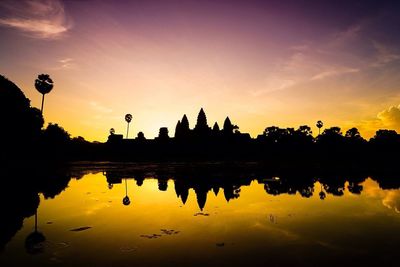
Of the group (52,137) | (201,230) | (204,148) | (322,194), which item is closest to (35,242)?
(201,230)

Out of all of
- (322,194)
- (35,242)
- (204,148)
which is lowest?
(35,242)

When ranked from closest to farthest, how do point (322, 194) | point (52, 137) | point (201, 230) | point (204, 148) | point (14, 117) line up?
point (201, 230), point (322, 194), point (14, 117), point (52, 137), point (204, 148)

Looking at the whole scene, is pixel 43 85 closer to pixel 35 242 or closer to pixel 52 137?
pixel 52 137

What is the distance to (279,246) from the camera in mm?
8852

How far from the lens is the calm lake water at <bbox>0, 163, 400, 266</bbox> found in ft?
25.4

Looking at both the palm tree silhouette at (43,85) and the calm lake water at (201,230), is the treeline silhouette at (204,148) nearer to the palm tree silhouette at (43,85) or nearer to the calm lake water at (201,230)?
the palm tree silhouette at (43,85)

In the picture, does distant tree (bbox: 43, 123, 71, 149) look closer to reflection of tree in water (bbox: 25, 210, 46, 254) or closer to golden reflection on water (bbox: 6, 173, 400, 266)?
golden reflection on water (bbox: 6, 173, 400, 266)

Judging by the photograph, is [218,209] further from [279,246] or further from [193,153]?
[193,153]

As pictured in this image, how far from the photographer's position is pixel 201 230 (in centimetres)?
1070

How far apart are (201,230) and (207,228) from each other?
1.38 feet

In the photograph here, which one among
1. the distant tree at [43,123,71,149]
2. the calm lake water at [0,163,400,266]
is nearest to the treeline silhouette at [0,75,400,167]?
the distant tree at [43,123,71,149]

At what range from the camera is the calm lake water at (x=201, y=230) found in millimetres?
7742

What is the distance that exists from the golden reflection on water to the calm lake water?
3 centimetres

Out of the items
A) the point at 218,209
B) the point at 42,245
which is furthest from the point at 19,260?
the point at 218,209
